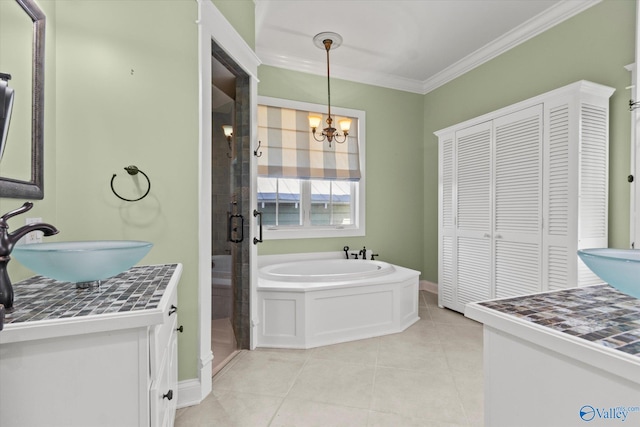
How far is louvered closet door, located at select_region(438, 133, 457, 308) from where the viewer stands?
11.7 feet

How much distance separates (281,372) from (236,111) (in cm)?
208

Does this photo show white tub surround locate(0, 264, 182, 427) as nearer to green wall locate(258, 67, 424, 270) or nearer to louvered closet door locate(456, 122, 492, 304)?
green wall locate(258, 67, 424, 270)

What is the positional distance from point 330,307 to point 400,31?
8.95 feet

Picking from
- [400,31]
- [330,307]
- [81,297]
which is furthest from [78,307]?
[400,31]

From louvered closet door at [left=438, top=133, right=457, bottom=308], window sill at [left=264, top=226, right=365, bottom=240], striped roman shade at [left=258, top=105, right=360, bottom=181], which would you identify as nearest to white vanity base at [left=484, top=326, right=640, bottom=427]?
louvered closet door at [left=438, top=133, right=457, bottom=308]

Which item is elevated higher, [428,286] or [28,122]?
[28,122]

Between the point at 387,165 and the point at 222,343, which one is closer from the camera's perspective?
the point at 222,343

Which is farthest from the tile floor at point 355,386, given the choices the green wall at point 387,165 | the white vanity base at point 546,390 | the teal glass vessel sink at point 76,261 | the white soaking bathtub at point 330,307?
the green wall at point 387,165

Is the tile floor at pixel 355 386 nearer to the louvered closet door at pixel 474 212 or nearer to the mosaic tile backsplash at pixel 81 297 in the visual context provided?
the louvered closet door at pixel 474 212

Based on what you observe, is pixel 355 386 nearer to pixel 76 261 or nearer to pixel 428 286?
pixel 76 261

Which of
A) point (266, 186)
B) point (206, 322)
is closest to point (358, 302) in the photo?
point (206, 322)

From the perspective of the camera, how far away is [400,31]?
3172 mm

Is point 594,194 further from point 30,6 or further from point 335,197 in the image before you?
point 30,6

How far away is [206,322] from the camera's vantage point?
2.01m
